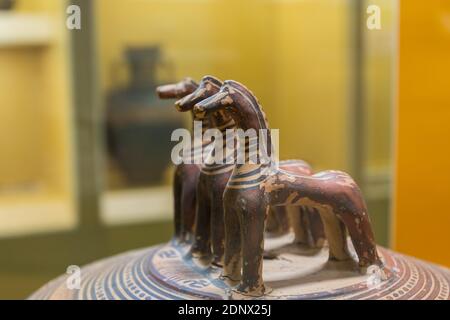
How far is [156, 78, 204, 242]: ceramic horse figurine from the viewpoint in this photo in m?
1.30

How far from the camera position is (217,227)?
1196mm

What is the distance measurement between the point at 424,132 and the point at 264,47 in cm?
121

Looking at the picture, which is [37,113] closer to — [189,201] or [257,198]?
[189,201]

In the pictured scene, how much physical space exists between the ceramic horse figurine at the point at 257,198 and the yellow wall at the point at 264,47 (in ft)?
5.10

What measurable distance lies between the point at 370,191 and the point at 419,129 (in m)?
1.25

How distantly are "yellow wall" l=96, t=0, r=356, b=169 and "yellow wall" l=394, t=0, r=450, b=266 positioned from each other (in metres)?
0.93

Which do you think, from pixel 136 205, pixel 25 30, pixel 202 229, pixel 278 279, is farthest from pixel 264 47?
pixel 278 279

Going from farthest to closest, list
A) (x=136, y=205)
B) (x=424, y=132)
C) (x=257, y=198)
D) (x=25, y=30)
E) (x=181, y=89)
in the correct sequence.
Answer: (x=136, y=205) → (x=25, y=30) → (x=424, y=132) → (x=181, y=89) → (x=257, y=198)

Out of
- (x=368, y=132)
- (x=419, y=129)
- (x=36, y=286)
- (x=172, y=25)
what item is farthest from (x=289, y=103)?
(x=36, y=286)

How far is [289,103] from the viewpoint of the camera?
2.85 m

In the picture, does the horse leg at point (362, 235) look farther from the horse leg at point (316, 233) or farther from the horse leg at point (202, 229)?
the horse leg at point (202, 229)

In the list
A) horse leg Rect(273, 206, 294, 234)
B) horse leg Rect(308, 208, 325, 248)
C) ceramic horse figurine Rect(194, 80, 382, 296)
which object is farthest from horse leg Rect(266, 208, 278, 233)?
ceramic horse figurine Rect(194, 80, 382, 296)

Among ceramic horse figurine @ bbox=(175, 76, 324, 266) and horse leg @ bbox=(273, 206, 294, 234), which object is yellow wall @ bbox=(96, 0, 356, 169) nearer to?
horse leg @ bbox=(273, 206, 294, 234)
